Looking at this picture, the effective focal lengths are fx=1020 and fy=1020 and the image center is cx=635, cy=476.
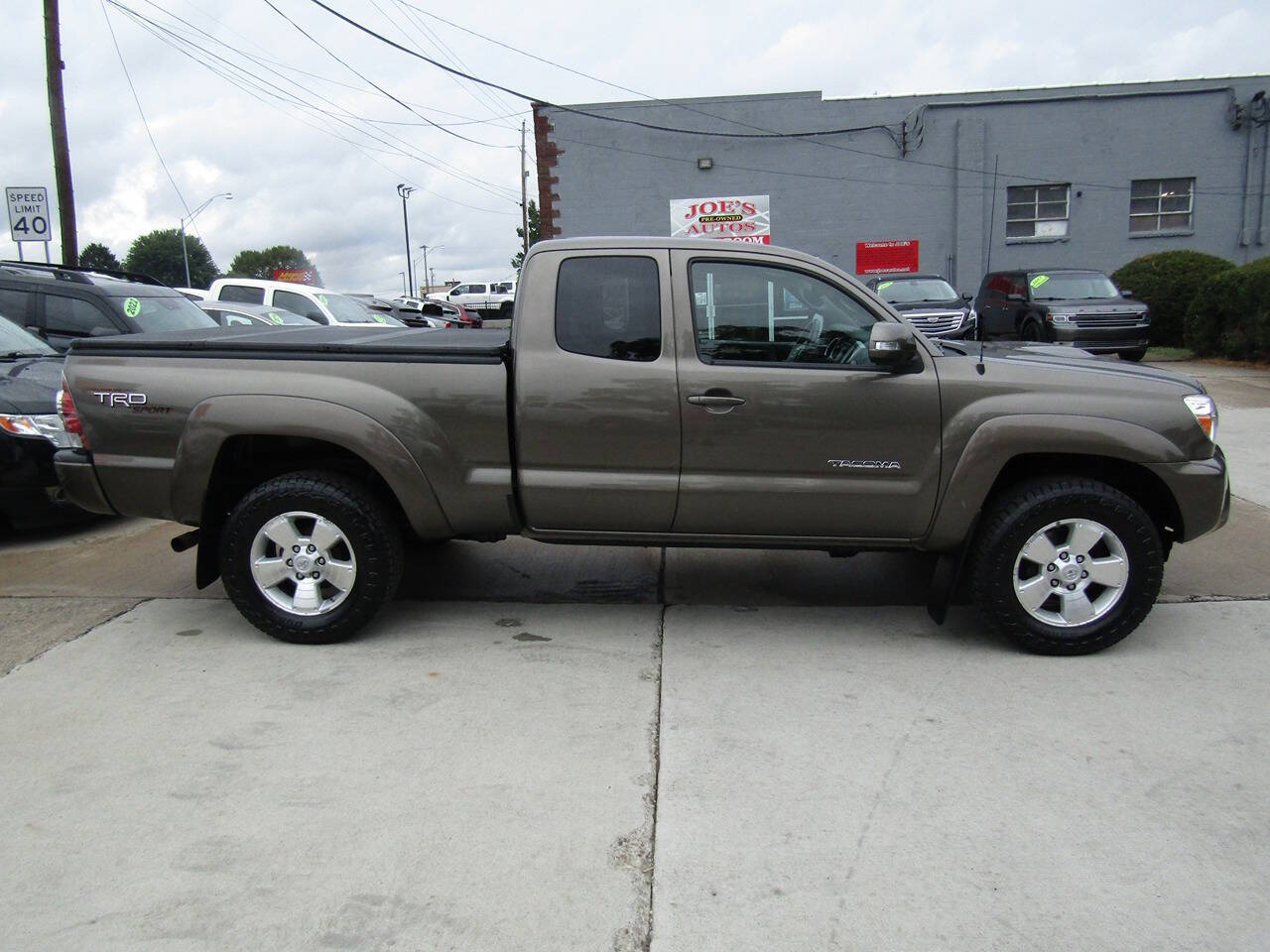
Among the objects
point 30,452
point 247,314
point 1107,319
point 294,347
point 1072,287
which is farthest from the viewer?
point 1072,287

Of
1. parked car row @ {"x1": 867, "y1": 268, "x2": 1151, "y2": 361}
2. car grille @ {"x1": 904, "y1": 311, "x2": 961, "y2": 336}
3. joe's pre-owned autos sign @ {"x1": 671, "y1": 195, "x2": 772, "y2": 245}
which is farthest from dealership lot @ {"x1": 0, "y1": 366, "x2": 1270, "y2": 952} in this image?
joe's pre-owned autos sign @ {"x1": 671, "y1": 195, "x2": 772, "y2": 245}

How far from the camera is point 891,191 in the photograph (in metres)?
25.6

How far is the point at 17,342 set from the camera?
7.69m

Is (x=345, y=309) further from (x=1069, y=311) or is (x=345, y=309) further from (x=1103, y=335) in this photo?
(x=1103, y=335)

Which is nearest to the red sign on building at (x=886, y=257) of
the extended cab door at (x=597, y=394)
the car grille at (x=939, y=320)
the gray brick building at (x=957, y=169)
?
the gray brick building at (x=957, y=169)

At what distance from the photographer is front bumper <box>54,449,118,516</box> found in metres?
4.78

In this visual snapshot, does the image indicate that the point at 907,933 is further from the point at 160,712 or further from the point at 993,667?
the point at 160,712

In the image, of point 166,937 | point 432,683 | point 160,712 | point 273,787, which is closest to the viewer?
point 166,937

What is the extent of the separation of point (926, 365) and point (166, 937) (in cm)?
359

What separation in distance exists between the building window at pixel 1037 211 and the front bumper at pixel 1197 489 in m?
23.1

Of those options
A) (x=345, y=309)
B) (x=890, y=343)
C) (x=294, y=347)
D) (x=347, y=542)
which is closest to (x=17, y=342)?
(x=294, y=347)

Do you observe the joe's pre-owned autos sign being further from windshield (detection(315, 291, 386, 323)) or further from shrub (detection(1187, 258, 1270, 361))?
windshield (detection(315, 291, 386, 323))

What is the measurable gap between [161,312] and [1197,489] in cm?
885

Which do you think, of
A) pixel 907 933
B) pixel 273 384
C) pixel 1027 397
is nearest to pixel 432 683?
pixel 273 384
